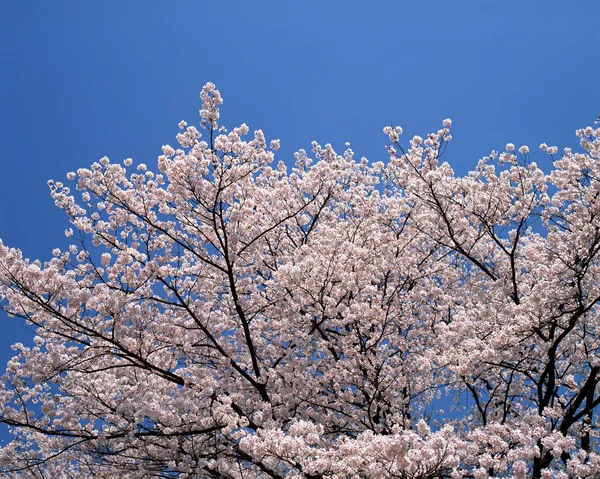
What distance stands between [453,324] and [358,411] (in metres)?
2.29

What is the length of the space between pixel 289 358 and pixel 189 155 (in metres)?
4.20

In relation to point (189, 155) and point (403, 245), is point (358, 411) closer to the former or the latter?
point (403, 245)

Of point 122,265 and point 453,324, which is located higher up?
point 122,265

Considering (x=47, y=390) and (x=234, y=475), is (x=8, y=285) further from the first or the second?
(x=234, y=475)

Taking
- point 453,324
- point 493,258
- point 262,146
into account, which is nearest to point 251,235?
point 262,146

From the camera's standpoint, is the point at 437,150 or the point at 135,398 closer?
the point at 135,398

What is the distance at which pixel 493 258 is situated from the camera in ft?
46.0

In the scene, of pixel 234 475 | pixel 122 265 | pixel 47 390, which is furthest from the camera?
pixel 47 390

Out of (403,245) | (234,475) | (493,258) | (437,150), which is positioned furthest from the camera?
(493,258)

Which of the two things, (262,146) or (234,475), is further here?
(262,146)

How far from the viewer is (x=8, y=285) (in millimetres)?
9219

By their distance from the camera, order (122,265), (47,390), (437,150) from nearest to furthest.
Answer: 1. (122,265)
2. (437,150)
3. (47,390)

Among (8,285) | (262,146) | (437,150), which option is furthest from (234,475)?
(437,150)

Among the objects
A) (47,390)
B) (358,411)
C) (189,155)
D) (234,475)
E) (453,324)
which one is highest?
(189,155)
